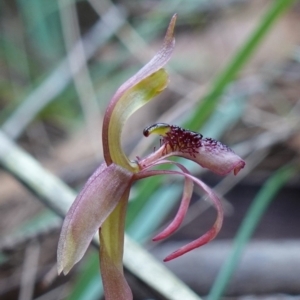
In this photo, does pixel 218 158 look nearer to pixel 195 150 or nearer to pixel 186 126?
pixel 195 150

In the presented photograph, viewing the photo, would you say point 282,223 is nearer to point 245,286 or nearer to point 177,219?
point 245,286

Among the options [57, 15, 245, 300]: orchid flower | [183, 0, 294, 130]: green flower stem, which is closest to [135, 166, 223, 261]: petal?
[57, 15, 245, 300]: orchid flower

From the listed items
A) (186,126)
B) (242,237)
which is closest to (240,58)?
(186,126)

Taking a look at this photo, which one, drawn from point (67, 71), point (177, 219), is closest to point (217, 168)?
point (177, 219)

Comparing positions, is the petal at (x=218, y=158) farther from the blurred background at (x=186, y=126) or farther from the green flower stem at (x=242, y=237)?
the green flower stem at (x=242, y=237)

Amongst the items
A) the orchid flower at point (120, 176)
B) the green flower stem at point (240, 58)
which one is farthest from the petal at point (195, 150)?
the green flower stem at point (240, 58)

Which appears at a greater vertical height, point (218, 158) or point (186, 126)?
point (218, 158)
